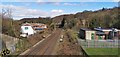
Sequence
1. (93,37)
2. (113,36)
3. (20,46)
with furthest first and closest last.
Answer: (93,37)
(113,36)
(20,46)

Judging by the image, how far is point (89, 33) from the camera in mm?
37000

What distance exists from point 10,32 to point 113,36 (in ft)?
52.4

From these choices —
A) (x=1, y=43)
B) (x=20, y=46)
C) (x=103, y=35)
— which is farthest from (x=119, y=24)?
(x=1, y=43)

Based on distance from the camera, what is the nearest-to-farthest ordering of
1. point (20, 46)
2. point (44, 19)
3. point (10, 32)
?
point (20, 46), point (10, 32), point (44, 19)

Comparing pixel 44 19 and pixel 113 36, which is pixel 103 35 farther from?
pixel 44 19

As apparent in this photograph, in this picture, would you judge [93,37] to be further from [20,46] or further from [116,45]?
[20,46]

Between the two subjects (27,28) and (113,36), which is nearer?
(113,36)

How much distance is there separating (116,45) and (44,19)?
66.9 m

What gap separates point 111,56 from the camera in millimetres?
18750

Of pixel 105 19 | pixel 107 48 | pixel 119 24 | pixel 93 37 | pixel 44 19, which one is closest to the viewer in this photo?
pixel 107 48

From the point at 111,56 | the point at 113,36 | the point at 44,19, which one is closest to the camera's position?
the point at 111,56

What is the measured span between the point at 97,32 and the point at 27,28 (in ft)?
46.6

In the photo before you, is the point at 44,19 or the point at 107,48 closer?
the point at 107,48

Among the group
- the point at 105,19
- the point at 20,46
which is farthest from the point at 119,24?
the point at 20,46
